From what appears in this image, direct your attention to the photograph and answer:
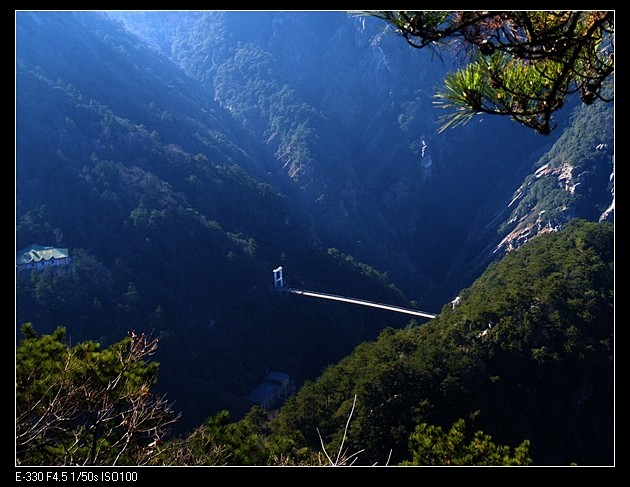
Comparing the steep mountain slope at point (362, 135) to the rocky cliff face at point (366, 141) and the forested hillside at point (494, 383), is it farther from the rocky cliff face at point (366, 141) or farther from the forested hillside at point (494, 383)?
the forested hillside at point (494, 383)

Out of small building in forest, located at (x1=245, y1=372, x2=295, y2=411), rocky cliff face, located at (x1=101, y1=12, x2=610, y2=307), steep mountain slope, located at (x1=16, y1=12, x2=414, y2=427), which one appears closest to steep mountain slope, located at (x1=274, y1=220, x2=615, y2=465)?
small building in forest, located at (x1=245, y1=372, x2=295, y2=411)

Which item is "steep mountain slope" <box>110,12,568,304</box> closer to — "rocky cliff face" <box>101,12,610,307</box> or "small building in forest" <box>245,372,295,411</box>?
"rocky cliff face" <box>101,12,610,307</box>

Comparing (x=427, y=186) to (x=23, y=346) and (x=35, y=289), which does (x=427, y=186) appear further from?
(x=23, y=346)

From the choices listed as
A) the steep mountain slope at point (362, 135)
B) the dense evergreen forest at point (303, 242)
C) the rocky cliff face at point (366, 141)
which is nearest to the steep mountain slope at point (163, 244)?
the dense evergreen forest at point (303, 242)

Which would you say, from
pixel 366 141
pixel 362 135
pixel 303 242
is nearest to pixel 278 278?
pixel 303 242

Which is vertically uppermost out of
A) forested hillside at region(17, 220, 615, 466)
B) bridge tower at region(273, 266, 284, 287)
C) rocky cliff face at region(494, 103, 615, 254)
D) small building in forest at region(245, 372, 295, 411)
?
rocky cliff face at region(494, 103, 615, 254)
